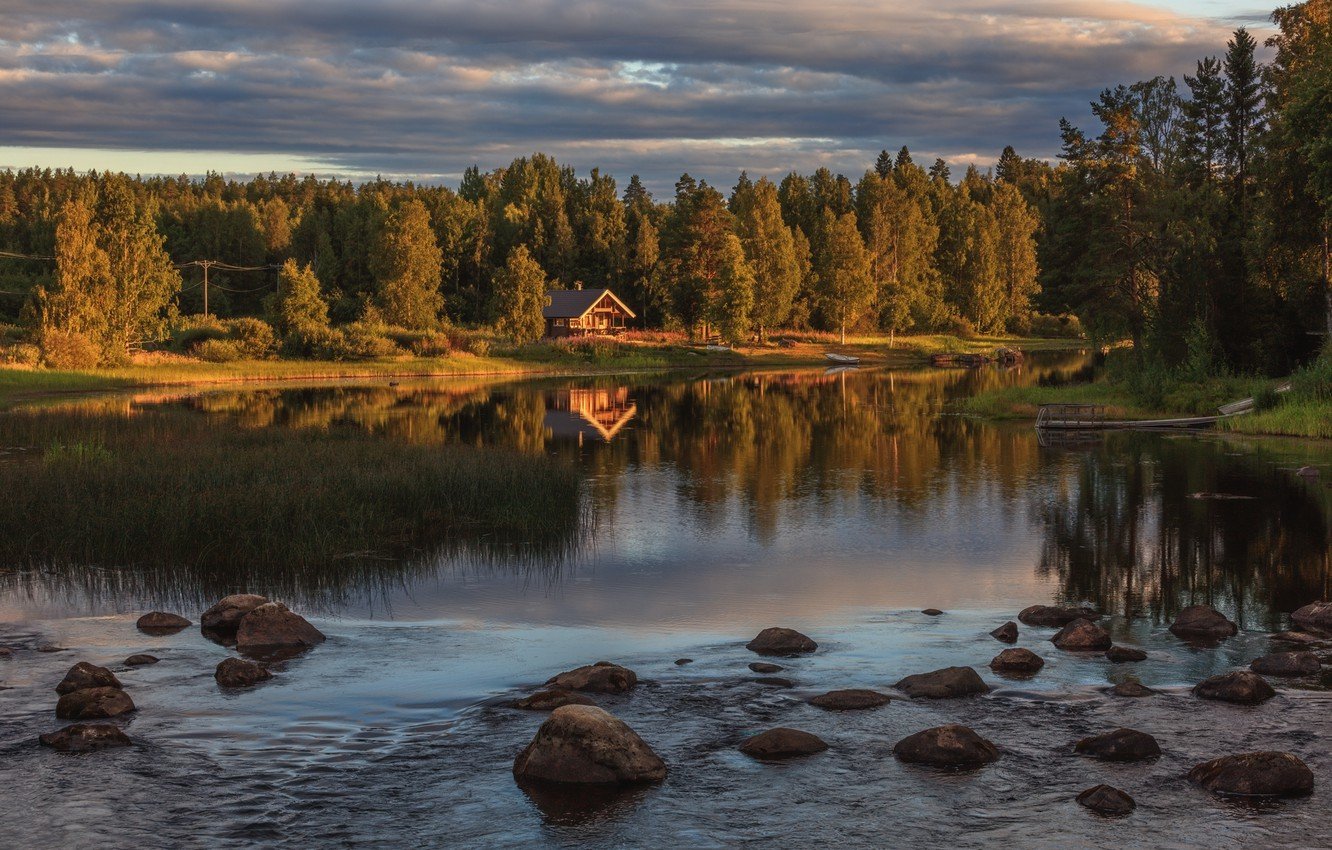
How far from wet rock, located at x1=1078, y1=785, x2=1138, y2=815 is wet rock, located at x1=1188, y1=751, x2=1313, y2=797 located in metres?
1.06

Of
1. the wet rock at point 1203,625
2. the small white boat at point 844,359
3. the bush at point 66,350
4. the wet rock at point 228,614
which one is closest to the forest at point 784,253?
the bush at point 66,350

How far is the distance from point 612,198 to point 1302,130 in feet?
358

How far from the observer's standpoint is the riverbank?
71.9 metres

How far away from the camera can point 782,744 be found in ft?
44.4

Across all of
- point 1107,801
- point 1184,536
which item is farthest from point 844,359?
point 1107,801

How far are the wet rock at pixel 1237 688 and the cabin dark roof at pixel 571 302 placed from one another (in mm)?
115195

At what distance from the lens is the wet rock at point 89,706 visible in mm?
14644

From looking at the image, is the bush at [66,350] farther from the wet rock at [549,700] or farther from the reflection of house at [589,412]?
the wet rock at [549,700]

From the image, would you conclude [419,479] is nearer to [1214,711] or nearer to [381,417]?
[1214,711]

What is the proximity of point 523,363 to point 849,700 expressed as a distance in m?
95.2

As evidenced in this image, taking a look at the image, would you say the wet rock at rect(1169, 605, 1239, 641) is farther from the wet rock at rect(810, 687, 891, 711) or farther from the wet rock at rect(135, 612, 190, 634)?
the wet rock at rect(135, 612, 190, 634)

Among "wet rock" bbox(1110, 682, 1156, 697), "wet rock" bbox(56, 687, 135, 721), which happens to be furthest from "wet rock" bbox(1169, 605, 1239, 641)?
"wet rock" bbox(56, 687, 135, 721)

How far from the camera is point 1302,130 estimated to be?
45.1 metres

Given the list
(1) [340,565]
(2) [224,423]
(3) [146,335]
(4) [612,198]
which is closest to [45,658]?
(1) [340,565]
